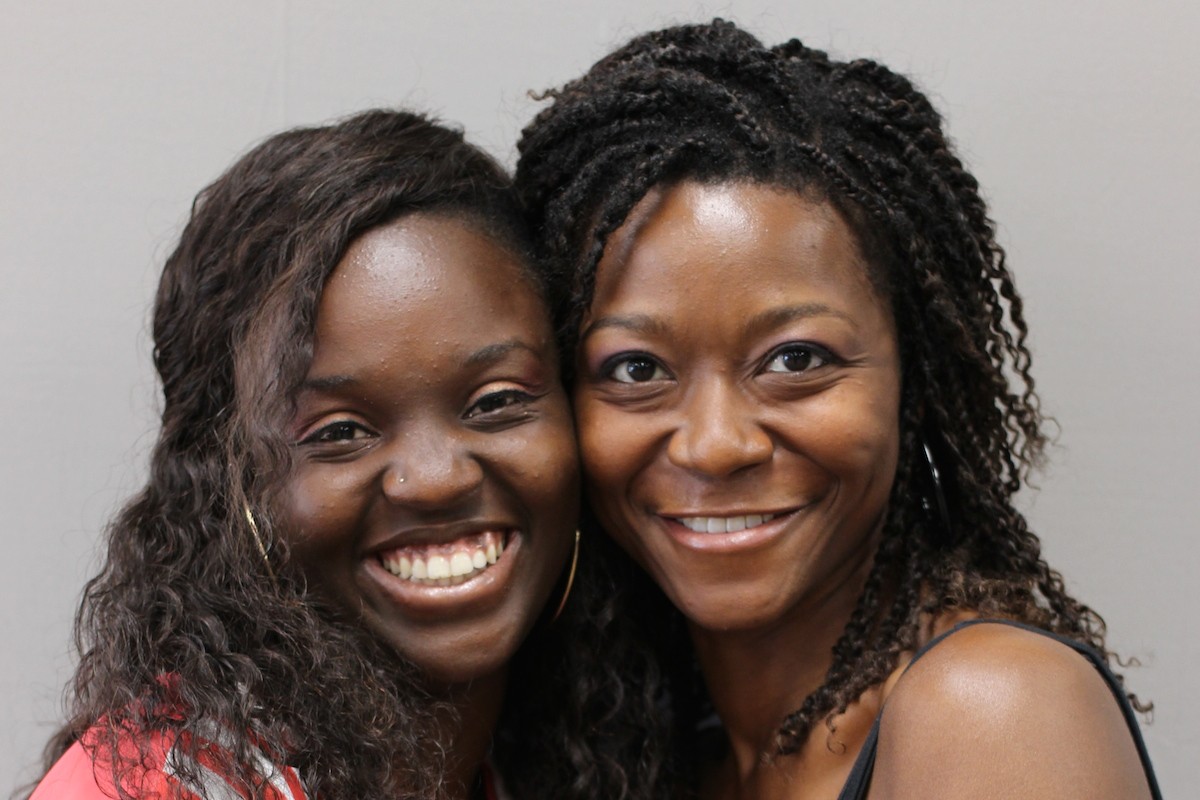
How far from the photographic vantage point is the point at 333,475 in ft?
6.23

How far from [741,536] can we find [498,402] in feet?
1.36

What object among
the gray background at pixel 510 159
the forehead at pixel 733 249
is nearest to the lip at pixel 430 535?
the forehead at pixel 733 249

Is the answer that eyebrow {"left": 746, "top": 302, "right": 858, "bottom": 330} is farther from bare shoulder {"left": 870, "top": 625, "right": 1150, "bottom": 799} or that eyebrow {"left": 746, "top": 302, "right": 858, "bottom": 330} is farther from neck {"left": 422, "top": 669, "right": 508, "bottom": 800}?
neck {"left": 422, "top": 669, "right": 508, "bottom": 800}

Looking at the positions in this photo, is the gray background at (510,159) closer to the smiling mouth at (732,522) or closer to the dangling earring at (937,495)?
the dangling earring at (937,495)

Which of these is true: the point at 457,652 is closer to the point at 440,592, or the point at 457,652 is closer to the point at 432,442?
the point at 440,592

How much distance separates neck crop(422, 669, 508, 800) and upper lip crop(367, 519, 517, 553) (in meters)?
0.27

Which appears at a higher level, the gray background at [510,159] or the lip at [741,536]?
the gray background at [510,159]

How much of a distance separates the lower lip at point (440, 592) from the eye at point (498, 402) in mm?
236

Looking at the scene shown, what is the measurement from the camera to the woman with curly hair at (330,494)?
1.84 metres

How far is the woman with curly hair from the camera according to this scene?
6.05ft

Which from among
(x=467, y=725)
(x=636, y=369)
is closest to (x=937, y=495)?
(x=636, y=369)

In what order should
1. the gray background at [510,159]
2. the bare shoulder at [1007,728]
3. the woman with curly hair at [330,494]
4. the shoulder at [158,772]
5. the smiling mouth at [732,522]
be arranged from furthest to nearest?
the gray background at [510,159]
the smiling mouth at [732,522]
the woman with curly hair at [330,494]
the shoulder at [158,772]
the bare shoulder at [1007,728]

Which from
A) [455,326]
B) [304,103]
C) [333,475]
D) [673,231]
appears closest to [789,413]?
[673,231]

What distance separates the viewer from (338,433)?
1.92 metres
